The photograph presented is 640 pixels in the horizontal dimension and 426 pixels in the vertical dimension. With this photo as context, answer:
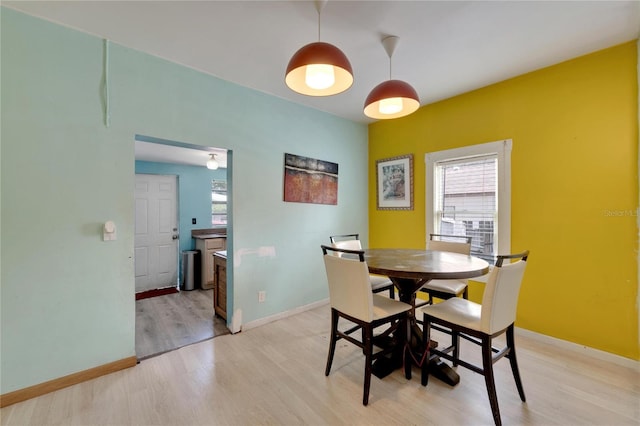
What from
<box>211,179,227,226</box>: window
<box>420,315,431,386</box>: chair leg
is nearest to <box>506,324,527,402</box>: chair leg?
<box>420,315,431,386</box>: chair leg

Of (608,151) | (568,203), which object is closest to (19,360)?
(568,203)

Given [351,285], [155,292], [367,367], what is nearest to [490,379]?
[367,367]

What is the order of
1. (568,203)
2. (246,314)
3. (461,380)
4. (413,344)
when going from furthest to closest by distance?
(246,314) < (568,203) < (413,344) < (461,380)

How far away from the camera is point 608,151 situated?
7.15ft

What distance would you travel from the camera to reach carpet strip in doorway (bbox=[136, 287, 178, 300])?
160 inches

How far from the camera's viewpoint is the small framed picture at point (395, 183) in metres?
3.56

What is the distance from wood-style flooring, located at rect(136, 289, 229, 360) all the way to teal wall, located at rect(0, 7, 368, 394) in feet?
1.12

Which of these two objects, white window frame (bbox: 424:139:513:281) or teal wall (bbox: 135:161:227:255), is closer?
white window frame (bbox: 424:139:513:281)

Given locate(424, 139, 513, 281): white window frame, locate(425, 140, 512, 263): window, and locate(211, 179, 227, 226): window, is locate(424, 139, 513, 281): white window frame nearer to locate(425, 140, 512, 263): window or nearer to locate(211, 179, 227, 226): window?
locate(425, 140, 512, 263): window

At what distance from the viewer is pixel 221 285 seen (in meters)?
3.06

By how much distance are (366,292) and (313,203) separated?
6.09 ft

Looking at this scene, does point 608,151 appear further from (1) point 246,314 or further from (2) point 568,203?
(1) point 246,314

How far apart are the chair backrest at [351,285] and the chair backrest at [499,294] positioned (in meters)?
0.67

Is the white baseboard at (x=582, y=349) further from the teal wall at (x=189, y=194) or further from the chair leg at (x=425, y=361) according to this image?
the teal wall at (x=189, y=194)
